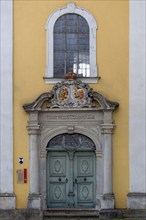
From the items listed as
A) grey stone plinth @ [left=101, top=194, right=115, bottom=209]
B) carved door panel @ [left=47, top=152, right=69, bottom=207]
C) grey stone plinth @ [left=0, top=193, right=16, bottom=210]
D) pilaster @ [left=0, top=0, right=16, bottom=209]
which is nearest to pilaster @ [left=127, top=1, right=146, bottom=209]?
A: grey stone plinth @ [left=101, top=194, right=115, bottom=209]

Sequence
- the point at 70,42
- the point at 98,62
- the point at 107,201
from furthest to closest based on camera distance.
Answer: the point at 70,42, the point at 98,62, the point at 107,201

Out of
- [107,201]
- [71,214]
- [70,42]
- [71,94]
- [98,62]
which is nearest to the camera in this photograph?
[107,201]

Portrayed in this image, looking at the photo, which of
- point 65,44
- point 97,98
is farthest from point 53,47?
point 97,98

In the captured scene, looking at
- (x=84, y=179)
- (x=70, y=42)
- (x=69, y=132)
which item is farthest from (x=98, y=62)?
(x=84, y=179)

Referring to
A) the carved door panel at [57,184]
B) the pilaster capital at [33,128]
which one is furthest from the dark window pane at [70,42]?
the carved door panel at [57,184]

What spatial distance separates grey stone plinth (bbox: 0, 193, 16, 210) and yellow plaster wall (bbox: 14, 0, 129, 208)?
192 mm

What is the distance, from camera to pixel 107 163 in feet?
93.1

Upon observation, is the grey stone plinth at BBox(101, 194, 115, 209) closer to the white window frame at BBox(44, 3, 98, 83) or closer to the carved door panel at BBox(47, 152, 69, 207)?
the carved door panel at BBox(47, 152, 69, 207)

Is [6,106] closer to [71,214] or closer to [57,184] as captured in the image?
[57,184]

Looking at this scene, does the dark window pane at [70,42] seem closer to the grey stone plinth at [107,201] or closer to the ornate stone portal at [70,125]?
the ornate stone portal at [70,125]

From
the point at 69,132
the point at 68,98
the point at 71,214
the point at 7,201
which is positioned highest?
the point at 68,98

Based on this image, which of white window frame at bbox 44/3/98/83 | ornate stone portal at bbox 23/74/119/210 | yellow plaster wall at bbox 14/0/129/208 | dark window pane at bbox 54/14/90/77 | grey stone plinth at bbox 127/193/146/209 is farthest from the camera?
dark window pane at bbox 54/14/90/77

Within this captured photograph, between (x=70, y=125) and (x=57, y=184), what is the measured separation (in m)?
1.88

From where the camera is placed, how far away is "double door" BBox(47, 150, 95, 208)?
28.8 metres
